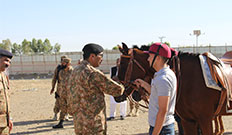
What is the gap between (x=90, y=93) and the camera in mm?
3238

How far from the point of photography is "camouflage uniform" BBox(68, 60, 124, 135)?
317 cm

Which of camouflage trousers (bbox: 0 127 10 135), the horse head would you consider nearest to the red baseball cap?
the horse head

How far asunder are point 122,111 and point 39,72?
79.6 feet

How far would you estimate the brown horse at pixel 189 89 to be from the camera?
3.87 metres

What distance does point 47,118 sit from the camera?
8.91m

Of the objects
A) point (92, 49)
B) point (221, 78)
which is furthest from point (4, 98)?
point (221, 78)

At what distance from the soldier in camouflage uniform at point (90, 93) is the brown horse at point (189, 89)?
0.79 m

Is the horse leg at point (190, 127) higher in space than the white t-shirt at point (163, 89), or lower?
lower

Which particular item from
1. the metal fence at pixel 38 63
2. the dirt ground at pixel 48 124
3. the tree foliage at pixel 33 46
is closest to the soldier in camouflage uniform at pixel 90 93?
the dirt ground at pixel 48 124

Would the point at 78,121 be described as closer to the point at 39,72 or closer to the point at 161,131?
the point at 161,131

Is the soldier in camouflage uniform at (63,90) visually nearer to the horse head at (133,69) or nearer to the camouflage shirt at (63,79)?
the camouflage shirt at (63,79)

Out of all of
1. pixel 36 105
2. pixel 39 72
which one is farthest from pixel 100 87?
pixel 39 72

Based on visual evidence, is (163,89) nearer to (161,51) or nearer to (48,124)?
(161,51)

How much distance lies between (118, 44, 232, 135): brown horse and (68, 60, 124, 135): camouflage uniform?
0.78 metres
